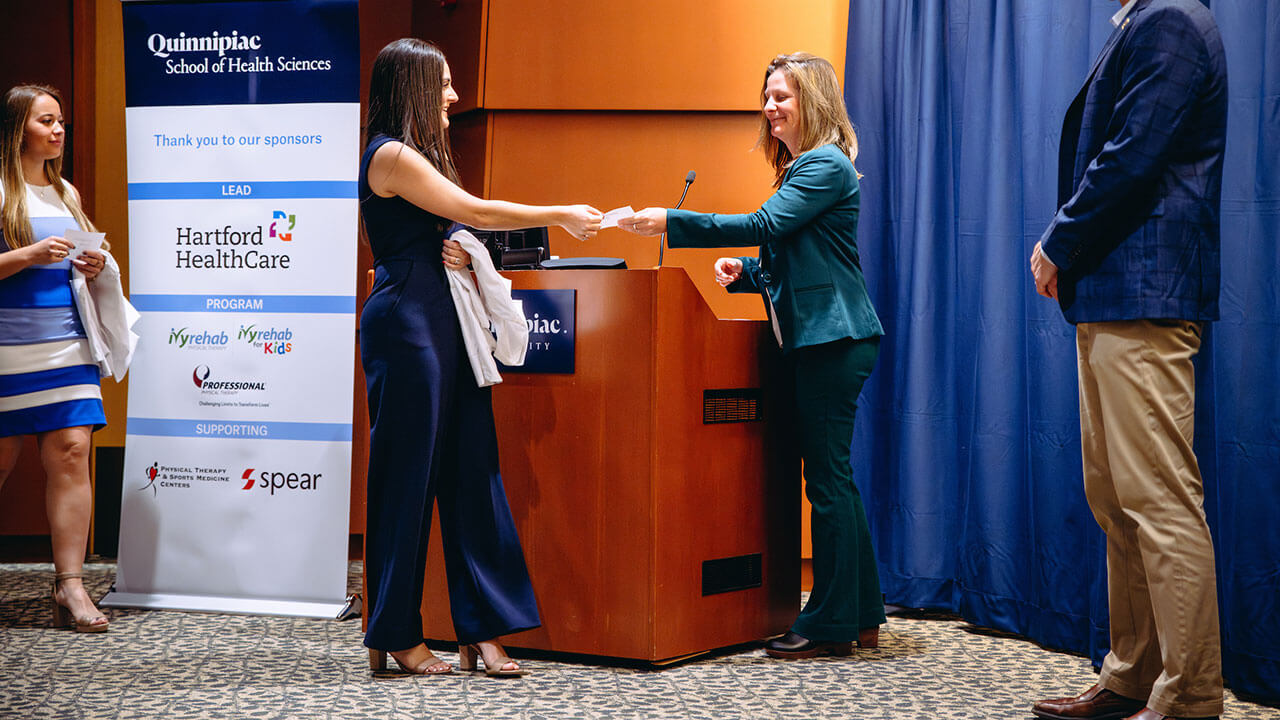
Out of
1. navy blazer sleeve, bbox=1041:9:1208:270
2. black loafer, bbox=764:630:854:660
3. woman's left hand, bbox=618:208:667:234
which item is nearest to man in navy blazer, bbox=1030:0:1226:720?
navy blazer sleeve, bbox=1041:9:1208:270

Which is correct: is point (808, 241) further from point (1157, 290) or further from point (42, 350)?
point (42, 350)

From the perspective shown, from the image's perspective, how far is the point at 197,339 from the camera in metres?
3.40

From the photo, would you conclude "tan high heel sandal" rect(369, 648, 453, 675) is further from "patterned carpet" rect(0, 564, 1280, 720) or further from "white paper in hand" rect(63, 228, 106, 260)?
"white paper in hand" rect(63, 228, 106, 260)

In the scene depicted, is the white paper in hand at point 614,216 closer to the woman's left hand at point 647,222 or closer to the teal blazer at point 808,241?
the woman's left hand at point 647,222

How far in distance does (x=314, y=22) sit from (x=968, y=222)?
7.04 feet

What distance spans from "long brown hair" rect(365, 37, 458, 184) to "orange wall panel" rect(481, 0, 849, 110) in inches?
53.5

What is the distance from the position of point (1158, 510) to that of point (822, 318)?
0.98 m

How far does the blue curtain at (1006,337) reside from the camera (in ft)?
8.16

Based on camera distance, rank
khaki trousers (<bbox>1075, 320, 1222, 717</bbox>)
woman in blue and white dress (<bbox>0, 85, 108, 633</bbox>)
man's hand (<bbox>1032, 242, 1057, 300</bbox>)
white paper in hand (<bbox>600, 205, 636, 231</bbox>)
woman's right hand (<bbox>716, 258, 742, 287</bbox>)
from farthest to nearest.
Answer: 1. woman in blue and white dress (<bbox>0, 85, 108, 633</bbox>)
2. woman's right hand (<bbox>716, 258, 742, 287</bbox>)
3. white paper in hand (<bbox>600, 205, 636, 231</bbox>)
4. man's hand (<bbox>1032, 242, 1057, 300</bbox>)
5. khaki trousers (<bbox>1075, 320, 1222, 717</bbox>)

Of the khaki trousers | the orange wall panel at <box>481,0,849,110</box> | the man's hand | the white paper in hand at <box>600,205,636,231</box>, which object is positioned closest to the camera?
the khaki trousers

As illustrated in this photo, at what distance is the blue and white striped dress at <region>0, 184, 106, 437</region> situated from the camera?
313cm

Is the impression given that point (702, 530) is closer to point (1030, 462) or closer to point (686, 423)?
point (686, 423)

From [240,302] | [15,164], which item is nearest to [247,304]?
[240,302]

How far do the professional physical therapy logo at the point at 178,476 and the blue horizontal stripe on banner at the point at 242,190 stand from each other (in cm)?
87
